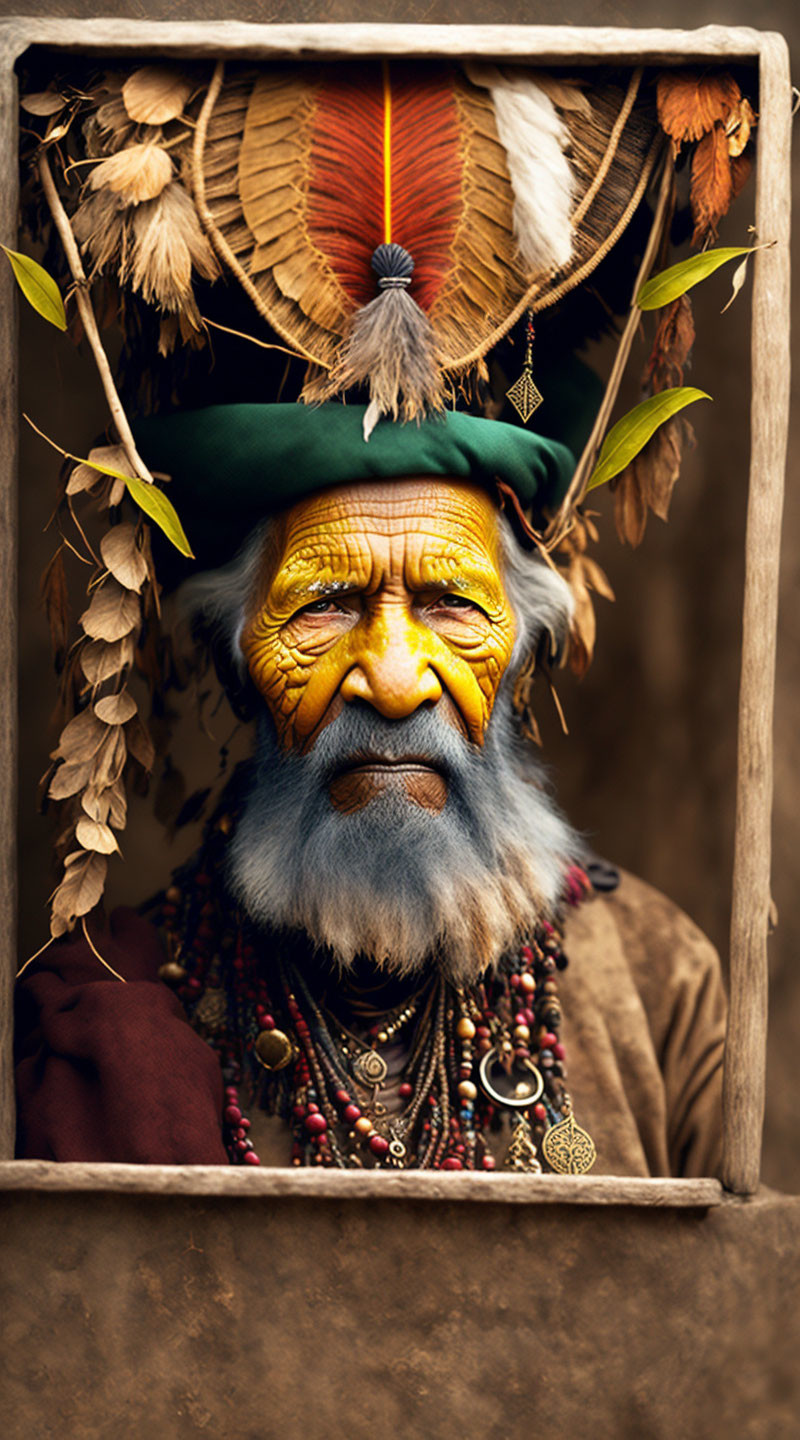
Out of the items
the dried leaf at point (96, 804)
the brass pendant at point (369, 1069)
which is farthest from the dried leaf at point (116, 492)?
the brass pendant at point (369, 1069)

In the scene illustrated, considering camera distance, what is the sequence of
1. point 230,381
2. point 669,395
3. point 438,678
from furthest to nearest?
point 230,381
point 438,678
point 669,395

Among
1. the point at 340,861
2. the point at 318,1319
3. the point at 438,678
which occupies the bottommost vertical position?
the point at 318,1319

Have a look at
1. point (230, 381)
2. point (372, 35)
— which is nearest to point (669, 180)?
point (372, 35)

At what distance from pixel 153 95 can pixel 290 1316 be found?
137 cm

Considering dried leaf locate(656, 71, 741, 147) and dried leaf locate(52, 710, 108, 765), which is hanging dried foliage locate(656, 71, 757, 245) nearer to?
dried leaf locate(656, 71, 741, 147)

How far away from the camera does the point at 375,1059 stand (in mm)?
1923

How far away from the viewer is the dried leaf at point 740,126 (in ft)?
5.60

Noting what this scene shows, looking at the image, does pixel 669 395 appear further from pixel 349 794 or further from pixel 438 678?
pixel 349 794

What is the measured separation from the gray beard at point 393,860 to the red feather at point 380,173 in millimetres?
553

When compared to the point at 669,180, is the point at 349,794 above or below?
below

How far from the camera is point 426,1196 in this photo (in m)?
1.57

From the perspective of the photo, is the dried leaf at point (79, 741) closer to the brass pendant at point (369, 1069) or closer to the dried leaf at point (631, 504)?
the brass pendant at point (369, 1069)

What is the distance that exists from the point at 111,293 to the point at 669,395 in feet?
2.28

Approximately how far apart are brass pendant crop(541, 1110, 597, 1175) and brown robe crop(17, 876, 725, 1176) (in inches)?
2.6
